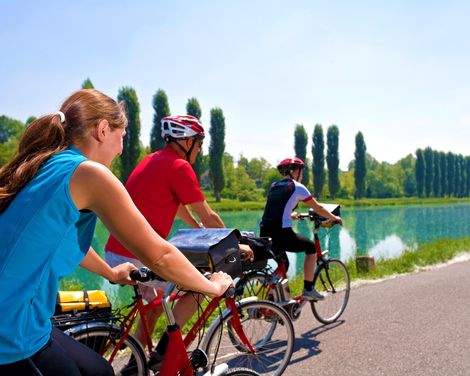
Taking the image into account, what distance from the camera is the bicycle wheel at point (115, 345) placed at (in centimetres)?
257

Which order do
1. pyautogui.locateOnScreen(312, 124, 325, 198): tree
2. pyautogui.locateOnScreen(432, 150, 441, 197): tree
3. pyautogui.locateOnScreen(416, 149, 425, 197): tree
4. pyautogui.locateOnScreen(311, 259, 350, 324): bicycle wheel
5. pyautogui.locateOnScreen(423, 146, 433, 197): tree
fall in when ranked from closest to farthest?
pyautogui.locateOnScreen(311, 259, 350, 324): bicycle wheel
pyautogui.locateOnScreen(312, 124, 325, 198): tree
pyautogui.locateOnScreen(416, 149, 425, 197): tree
pyautogui.locateOnScreen(423, 146, 433, 197): tree
pyautogui.locateOnScreen(432, 150, 441, 197): tree

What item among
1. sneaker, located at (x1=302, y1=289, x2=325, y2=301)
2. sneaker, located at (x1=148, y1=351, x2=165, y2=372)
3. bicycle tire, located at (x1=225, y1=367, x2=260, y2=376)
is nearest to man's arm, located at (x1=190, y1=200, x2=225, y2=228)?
sneaker, located at (x1=148, y1=351, x2=165, y2=372)

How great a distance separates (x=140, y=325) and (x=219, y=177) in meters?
58.1

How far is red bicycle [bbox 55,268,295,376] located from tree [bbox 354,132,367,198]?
8041cm

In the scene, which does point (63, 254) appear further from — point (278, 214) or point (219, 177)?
point (219, 177)

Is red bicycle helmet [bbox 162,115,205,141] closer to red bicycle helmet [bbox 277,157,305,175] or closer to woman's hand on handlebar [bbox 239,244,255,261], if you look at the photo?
woman's hand on handlebar [bbox 239,244,255,261]

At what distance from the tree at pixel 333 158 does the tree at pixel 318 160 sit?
5.02ft

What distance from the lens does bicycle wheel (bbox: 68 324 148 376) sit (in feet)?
8.43

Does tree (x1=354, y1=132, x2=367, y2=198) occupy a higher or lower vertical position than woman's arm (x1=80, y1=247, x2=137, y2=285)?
higher

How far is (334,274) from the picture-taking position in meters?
5.88

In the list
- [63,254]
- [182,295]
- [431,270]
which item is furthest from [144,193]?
[431,270]

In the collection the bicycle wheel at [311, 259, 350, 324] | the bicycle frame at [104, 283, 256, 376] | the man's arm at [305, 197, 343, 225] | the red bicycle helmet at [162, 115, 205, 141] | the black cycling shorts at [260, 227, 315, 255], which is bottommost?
the bicycle wheel at [311, 259, 350, 324]

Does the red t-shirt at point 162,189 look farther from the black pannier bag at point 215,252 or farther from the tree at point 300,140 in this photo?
the tree at point 300,140

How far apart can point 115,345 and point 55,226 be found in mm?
1530
